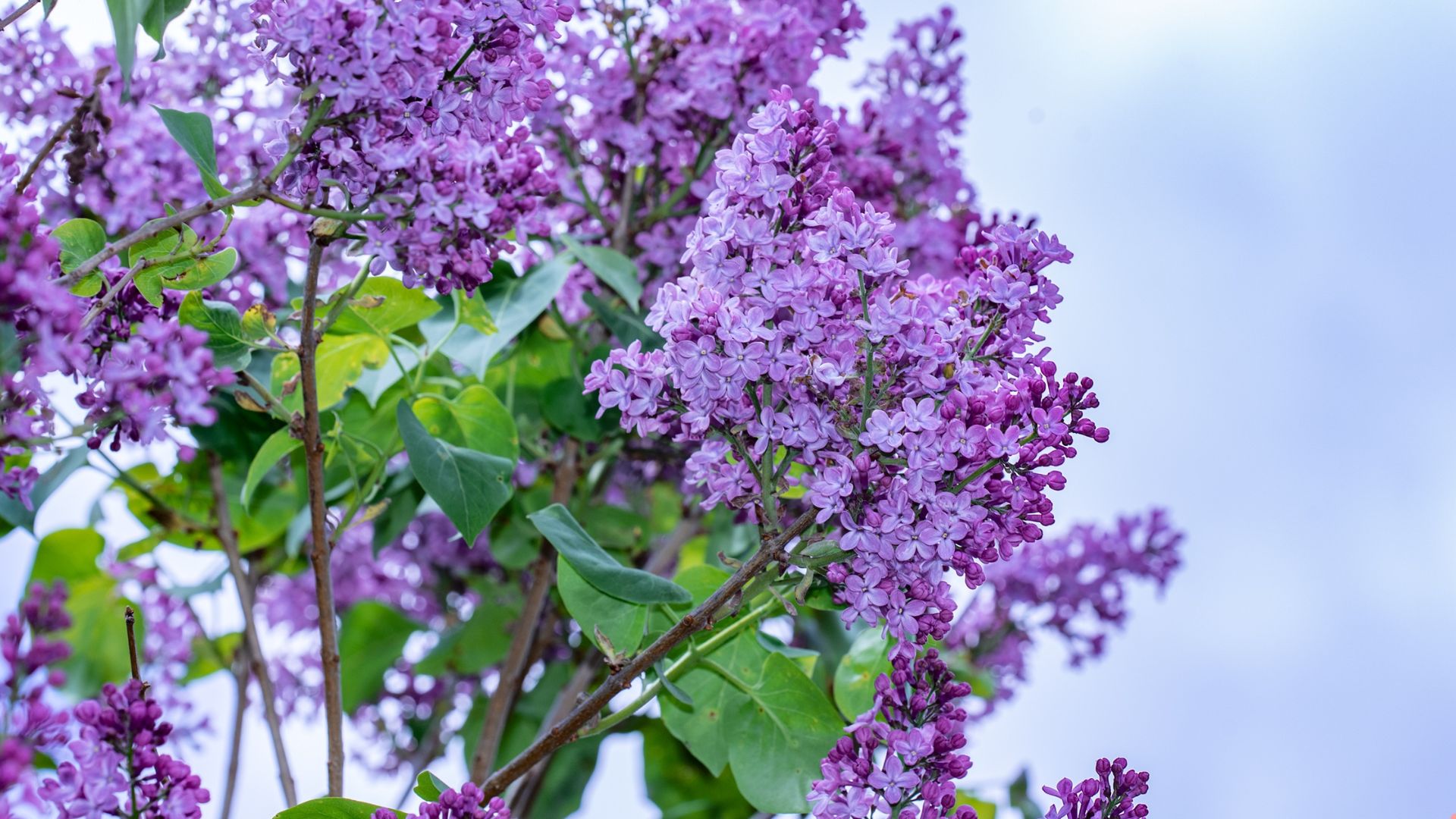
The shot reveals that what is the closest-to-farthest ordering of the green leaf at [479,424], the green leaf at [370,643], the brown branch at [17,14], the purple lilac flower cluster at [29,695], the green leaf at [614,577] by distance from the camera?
the purple lilac flower cluster at [29,695], the brown branch at [17,14], the green leaf at [614,577], the green leaf at [479,424], the green leaf at [370,643]

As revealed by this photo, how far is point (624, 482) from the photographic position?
174cm

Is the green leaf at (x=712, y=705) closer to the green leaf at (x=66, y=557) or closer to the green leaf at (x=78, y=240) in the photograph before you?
the green leaf at (x=78, y=240)

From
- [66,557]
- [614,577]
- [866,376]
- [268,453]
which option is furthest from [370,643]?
[866,376]

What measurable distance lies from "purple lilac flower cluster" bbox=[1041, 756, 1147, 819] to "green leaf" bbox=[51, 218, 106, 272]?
74 centimetres

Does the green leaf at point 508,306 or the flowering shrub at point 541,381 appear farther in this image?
the green leaf at point 508,306

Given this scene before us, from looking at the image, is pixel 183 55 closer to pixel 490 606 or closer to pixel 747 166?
pixel 490 606

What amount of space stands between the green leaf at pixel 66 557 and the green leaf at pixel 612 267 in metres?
0.81

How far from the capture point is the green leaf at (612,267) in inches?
45.9

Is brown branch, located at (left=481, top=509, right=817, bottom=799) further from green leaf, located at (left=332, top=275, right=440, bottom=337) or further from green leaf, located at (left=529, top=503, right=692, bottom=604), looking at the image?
green leaf, located at (left=332, top=275, right=440, bottom=337)

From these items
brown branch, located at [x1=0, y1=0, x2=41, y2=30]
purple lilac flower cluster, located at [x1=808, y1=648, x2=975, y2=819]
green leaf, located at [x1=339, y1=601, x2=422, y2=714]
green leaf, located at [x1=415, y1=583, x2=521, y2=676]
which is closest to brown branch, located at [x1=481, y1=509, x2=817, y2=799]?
purple lilac flower cluster, located at [x1=808, y1=648, x2=975, y2=819]

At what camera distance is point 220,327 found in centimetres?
93

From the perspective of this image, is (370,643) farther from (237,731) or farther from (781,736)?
(781,736)

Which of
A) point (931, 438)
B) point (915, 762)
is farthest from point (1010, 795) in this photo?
point (931, 438)

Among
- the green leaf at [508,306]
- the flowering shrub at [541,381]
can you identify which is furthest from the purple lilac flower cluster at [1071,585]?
the green leaf at [508,306]
